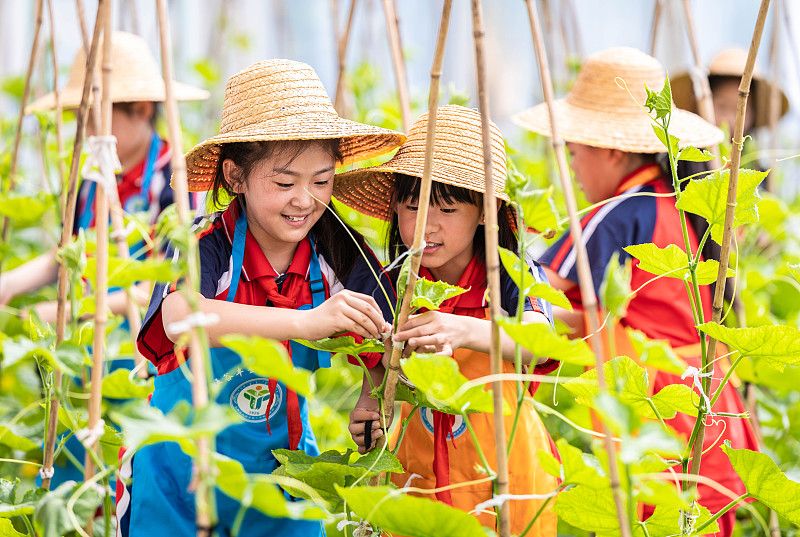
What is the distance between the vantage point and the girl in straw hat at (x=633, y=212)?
4.70ft

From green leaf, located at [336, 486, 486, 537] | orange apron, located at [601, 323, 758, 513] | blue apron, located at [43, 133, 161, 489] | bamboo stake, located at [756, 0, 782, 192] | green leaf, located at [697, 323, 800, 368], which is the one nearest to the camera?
green leaf, located at [336, 486, 486, 537]

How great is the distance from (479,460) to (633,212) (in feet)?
1.66

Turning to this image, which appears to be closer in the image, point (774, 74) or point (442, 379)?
point (442, 379)

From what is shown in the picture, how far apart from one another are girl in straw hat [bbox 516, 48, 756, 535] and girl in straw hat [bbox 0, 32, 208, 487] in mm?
646

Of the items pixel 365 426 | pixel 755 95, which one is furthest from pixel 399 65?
pixel 755 95

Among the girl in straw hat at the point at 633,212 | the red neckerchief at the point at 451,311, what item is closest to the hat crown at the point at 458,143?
the red neckerchief at the point at 451,311

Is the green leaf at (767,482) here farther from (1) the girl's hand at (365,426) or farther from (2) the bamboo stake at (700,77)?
(2) the bamboo stake at (700,77)

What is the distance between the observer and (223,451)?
3.73 ft

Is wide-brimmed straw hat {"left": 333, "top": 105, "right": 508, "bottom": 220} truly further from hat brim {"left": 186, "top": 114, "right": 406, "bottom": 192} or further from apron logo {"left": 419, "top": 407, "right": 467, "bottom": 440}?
apron logo {"left": 419, "top": 407, "right": 467, "bottom": 440}

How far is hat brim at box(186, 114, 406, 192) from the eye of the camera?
1006 mm

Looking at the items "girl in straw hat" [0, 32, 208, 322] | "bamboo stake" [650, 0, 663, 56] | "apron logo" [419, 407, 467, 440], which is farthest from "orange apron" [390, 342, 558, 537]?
"bamboo stake" [650, 0, 663, 56]

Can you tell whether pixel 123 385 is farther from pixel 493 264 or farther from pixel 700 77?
pixel 700 77

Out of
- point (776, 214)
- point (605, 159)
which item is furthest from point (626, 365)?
point (776, 214)

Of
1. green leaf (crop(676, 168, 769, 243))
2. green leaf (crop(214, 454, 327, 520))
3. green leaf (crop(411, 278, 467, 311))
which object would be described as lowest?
green leaf (crop(214, 454, 327, 520))
